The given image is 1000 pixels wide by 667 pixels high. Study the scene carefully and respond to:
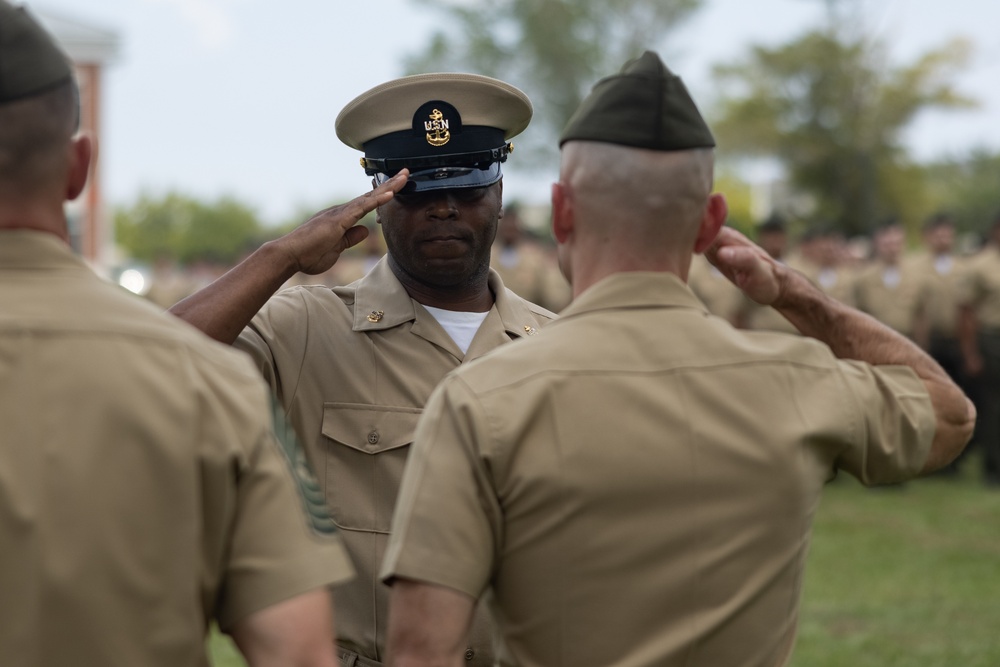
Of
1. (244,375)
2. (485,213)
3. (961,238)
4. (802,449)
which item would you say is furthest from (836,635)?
(961,238)

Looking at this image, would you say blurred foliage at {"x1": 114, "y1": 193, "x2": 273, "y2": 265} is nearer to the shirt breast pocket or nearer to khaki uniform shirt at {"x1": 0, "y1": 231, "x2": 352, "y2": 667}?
the shirt breast pocket

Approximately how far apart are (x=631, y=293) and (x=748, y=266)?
354 millimetres

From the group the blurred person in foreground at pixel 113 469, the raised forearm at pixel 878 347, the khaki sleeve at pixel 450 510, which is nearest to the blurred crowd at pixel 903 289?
the raised forearm at pixel 878 347

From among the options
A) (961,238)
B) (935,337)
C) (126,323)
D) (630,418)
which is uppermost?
(126,323)

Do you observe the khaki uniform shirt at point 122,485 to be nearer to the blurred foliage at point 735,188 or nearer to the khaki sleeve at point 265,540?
the khaki sleeve at point 265,540

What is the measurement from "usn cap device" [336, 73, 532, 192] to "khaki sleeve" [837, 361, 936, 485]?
1.31 metres

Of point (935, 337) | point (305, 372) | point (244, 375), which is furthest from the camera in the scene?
point (935, 337)

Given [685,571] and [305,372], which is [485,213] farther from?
[685,571]

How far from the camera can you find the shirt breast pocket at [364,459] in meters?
3.42

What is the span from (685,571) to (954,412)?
0.72m

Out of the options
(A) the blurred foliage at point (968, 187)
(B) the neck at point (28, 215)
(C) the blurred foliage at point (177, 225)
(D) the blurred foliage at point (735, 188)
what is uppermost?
(B) the neck at point (28, 215)

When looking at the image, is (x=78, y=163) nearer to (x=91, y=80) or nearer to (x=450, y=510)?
(x=450, y=510)

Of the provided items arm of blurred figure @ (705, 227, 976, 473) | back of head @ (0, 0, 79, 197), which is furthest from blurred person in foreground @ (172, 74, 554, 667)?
Answer: back of head @ (0, 0, 79, 197)

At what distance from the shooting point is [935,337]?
1513 centimetres
